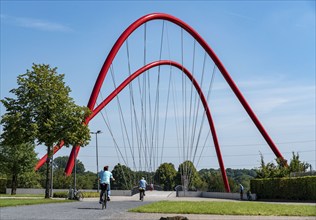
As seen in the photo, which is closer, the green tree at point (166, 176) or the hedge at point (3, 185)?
the hedge at point (3, 185)

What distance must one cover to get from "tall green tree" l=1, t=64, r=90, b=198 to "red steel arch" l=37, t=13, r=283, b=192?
4.40 m

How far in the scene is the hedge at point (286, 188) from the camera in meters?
31.9

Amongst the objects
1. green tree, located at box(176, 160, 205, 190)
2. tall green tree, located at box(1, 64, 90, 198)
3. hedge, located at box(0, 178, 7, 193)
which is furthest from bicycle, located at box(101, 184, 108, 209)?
hedge, located at box(0, 178, 7, 193)

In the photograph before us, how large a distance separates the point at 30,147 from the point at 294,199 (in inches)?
1227

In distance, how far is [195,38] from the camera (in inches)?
2094

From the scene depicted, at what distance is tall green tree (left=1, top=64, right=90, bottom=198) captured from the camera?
90.4 feet

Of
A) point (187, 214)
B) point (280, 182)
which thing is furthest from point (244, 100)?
point (187, 214)

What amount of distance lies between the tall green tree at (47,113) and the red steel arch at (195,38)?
4.40 metres

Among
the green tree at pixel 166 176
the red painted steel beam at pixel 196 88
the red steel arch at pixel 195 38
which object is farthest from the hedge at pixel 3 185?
the green tree at pixel 166 176

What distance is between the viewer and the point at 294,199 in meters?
33.4

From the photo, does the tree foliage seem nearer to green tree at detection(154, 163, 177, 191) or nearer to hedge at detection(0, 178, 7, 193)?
hedge at detection(0, 178, 7, 193)

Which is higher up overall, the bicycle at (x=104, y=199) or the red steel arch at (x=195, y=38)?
the red steel arch at (x=195, y=38)

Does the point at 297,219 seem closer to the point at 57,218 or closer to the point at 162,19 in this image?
the point at 57,218

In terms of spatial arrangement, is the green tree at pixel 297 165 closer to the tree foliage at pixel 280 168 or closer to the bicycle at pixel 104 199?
the tree foliage at pixel 280 168
